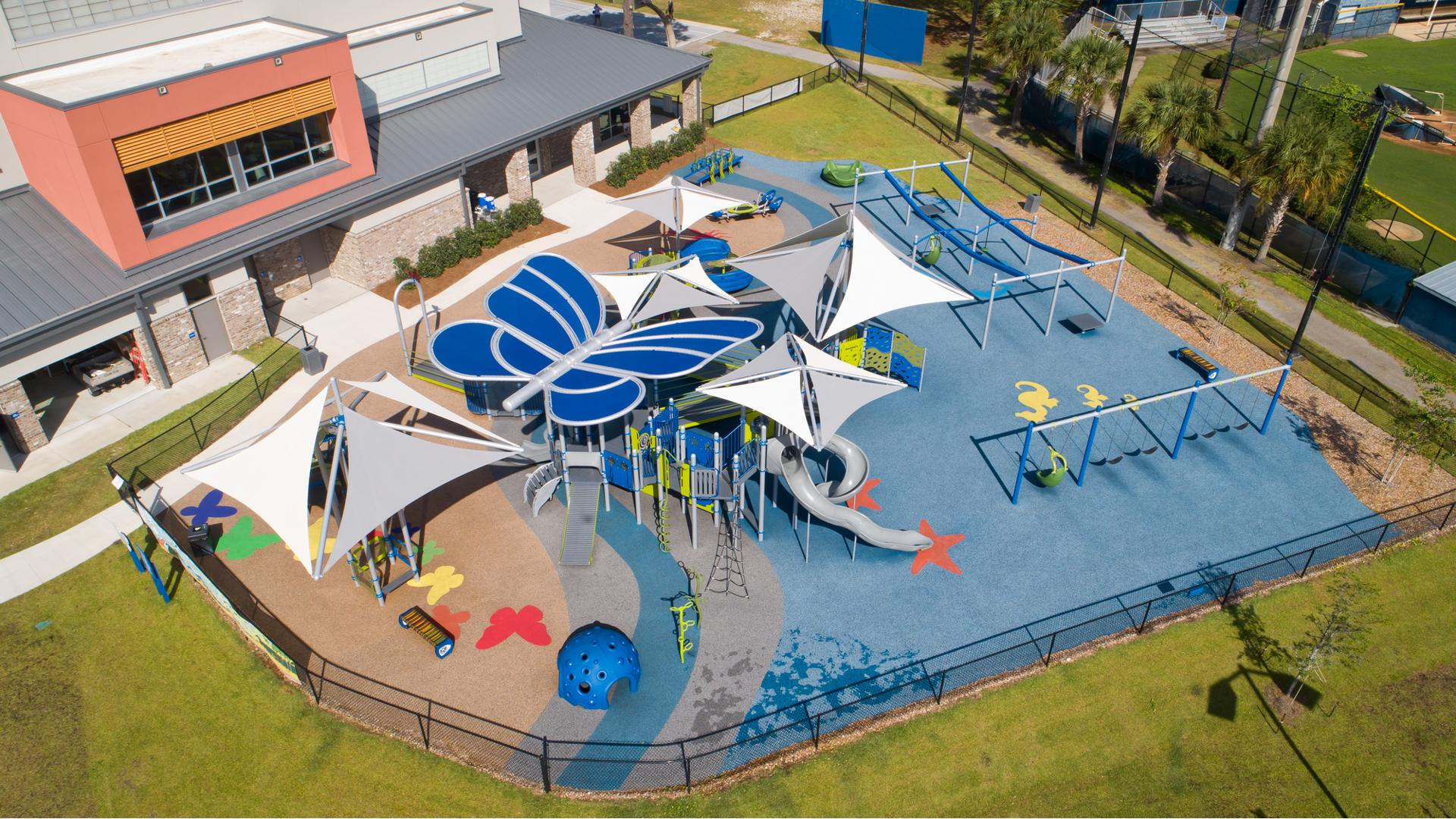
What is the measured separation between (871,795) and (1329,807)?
9331 mm

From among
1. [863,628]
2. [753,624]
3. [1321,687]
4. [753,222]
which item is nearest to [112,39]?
[753,222]

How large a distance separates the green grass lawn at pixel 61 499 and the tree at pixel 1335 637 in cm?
2898

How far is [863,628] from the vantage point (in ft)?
73.7

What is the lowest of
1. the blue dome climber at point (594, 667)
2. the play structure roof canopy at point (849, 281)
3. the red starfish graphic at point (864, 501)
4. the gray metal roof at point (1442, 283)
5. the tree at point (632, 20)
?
the red starfish graphic at point (864, 501)

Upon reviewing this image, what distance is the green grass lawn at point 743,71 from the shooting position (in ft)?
172

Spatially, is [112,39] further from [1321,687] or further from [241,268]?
[1321,687]

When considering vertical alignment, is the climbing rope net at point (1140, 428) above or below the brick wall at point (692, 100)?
below

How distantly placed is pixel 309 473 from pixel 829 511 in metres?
12.3

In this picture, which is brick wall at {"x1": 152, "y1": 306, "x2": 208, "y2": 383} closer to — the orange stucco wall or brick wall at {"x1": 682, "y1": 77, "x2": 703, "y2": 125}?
the orange stucco wall

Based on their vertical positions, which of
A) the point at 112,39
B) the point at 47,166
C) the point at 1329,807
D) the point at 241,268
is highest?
the point at 112,39

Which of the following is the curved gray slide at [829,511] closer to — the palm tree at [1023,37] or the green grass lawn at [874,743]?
the green grass lawn at [874,743]

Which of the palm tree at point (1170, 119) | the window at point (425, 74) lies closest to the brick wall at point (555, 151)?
the window at point (425, 74)

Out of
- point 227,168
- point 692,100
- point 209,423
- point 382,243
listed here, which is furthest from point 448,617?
point 692,100

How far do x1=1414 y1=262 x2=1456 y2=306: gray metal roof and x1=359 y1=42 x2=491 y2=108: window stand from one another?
37.2 meters
